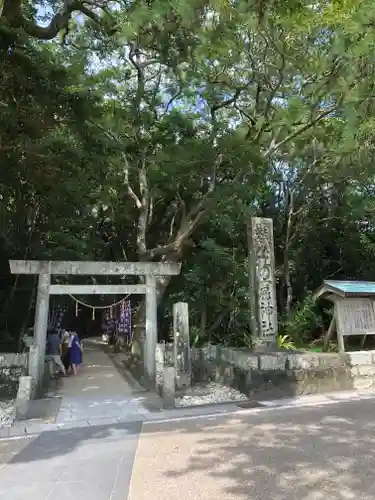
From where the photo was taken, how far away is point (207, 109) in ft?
44.7

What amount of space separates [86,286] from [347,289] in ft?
21.9

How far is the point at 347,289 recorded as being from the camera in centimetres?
1069

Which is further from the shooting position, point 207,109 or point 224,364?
point 207,109

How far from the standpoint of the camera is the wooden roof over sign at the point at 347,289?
10.6 metres

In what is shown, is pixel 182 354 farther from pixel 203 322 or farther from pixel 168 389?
pixel 203 322

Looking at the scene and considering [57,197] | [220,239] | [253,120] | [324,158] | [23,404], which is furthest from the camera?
[220,239]

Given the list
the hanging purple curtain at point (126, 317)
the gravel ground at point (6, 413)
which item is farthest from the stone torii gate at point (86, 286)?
the hanging purple curtain at point (126, 317)

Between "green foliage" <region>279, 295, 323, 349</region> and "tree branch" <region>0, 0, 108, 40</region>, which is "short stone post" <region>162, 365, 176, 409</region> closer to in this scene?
"green foliage" <region>279, 295, 323, 349</region>

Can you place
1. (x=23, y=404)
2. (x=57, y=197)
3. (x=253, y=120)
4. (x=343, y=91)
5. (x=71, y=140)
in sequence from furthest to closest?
1. (x=57, y=197)
2. (x=253, y=120)
3. (x=71, y=140)
4. (x=343, y=91)
5. (x=23, y=404)

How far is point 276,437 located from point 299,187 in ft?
44.8

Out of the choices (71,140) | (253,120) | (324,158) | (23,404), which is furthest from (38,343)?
(324,158)

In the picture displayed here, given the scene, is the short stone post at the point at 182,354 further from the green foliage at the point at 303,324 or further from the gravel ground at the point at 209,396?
the green foliage at the point at 303,324

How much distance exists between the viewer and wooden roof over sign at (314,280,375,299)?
34.8ft

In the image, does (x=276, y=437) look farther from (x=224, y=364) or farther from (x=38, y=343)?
(x=38, y=343)
